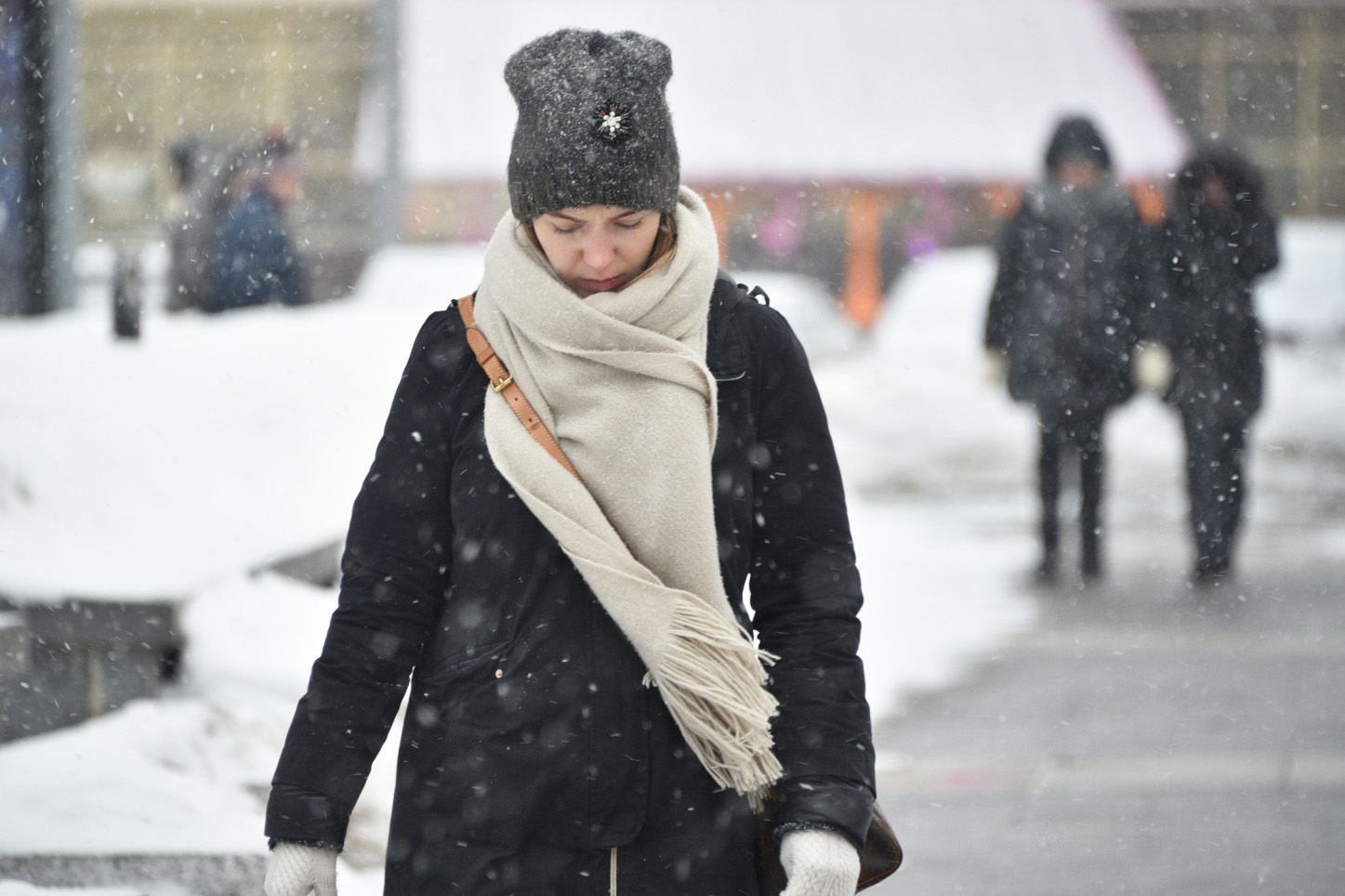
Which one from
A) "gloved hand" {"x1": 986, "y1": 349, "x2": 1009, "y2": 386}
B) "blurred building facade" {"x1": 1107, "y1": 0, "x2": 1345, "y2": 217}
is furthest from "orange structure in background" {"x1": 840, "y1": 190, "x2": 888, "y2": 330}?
"gloved hand" {"x1": 986, "y1": 349, "x2": 1009, "y2": 386}

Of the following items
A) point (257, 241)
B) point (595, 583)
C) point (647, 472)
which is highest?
point (257, 241)

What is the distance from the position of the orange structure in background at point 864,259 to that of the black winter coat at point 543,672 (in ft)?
→ 70.4

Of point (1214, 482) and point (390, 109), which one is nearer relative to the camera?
point (1214, 482)

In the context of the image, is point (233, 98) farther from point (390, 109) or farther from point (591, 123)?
point (591, 123)

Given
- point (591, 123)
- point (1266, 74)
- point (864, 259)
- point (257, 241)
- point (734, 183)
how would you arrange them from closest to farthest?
point (591, 123) → point (257, 241) → point (734, 183) → point (864, 259) → point (1266, 74)

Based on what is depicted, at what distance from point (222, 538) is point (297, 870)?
2.63 m

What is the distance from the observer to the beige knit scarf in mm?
1756

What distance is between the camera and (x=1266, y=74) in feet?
81.5

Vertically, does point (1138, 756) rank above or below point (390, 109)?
below

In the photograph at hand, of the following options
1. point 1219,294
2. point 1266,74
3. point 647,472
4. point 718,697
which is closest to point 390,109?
point 1219,294

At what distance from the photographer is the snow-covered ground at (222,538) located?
3.42 meters

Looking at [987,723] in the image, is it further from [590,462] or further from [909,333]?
[909,333]

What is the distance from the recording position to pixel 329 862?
1.83 metres

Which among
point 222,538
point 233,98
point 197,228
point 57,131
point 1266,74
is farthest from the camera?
point 233,98
